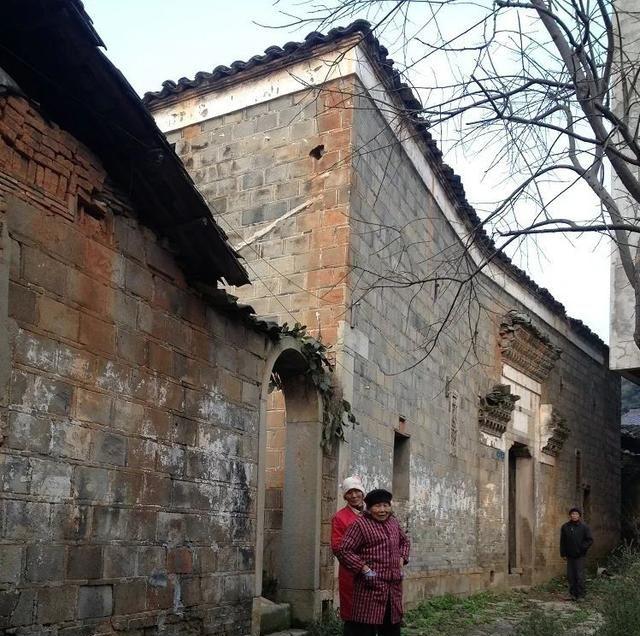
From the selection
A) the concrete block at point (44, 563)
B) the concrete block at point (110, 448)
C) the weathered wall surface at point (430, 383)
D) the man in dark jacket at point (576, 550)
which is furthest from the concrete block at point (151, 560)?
the man in dark jacket at point (576, 550)

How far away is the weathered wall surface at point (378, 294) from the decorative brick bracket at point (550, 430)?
7.47 ft

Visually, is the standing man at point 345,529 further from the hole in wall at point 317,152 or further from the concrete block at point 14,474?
the hole in wall at point 317,152

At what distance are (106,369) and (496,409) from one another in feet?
32.7

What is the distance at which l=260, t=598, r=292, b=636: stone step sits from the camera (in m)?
7.40

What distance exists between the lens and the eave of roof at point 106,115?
4531 mm

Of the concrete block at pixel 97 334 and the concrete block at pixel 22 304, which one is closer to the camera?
the concrete block at pixel 22 304

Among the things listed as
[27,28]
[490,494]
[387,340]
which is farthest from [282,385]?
[490,494]

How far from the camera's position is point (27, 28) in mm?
4551

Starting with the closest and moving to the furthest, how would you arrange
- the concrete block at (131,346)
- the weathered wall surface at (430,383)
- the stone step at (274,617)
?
the concrete block at (131,346) < the stone step at (274,617) < the weathered wall surface at (430,383)

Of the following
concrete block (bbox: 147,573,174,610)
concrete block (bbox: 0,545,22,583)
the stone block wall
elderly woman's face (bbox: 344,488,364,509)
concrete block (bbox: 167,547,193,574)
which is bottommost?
concrete block (bbox: 147,573,174,610)

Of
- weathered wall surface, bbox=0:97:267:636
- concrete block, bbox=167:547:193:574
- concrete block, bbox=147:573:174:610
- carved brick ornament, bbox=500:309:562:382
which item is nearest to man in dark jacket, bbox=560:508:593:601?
carved brick ornament, bbox=500:309:562:382

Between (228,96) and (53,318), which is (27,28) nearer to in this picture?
(53,318)

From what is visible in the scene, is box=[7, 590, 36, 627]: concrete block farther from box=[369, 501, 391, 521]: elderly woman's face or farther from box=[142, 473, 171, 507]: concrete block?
box=[369, 501, 391, 521]: elderly woman's face

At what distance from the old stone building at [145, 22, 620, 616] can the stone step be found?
211 mm
